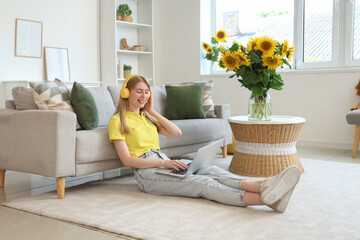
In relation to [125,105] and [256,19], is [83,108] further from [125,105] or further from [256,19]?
[256,19]

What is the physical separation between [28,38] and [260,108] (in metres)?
2.98

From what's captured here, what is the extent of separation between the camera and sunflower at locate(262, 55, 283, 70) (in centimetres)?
289

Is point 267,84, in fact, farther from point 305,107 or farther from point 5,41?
point 5,41

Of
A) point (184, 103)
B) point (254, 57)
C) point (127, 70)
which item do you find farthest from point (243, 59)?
point (127, 70)

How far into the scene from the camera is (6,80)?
14.8ft

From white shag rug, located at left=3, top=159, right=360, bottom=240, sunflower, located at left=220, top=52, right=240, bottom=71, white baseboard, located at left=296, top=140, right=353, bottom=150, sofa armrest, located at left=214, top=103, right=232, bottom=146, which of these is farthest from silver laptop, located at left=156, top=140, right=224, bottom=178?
white baseboard, located at left=296, top=140, right=353, bottom=150

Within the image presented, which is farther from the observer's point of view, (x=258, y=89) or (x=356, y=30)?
(x=356, y=30)

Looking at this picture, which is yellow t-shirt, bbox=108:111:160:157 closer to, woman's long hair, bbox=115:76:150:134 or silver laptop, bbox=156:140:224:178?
woman's long hair, bbox=115:76:150:134

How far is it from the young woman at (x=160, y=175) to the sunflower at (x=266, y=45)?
2.82 ft

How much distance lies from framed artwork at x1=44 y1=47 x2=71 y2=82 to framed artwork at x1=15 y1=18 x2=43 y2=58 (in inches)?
4.8

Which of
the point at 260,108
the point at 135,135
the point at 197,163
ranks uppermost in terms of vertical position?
the point at 260,108

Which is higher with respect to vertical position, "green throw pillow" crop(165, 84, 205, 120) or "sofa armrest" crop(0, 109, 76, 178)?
"green throw pillow" crop(165, 84, 205, 120)

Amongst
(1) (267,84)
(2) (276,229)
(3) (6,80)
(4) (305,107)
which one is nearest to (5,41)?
(3) (6,80)

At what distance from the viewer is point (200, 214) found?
2.04 m
